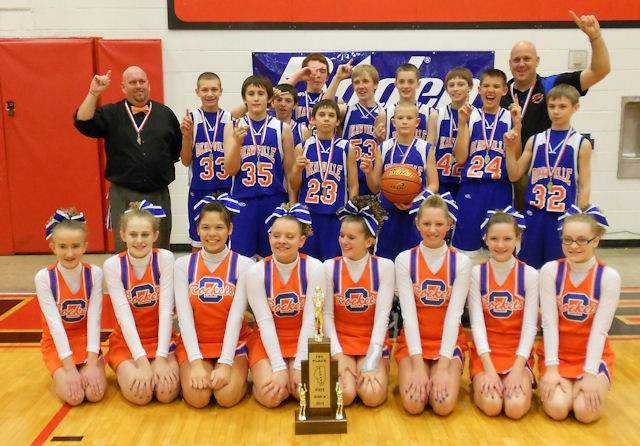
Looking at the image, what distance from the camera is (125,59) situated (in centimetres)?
668

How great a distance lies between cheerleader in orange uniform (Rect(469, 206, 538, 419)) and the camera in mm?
3221

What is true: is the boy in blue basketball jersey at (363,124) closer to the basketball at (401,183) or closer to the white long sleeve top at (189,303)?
the basketball at (401,183)

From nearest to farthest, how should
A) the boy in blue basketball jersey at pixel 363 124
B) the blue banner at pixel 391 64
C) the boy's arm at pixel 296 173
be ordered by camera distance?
the boy's arm at pixel 296 173
the boy in blue basketball jersey at pixel 363 124
the blue banner at pixel 391 64

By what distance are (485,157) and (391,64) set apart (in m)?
2.92

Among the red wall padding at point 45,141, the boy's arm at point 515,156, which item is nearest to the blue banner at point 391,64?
the red wall padding at point 45,141

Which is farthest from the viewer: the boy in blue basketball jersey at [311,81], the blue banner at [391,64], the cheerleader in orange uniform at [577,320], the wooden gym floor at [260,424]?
the blue banner at [391,64]

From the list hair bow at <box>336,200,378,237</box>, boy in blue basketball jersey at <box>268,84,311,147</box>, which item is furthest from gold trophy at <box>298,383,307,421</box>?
boy in blue basketball jersey at <box>268,84,311,147</box>

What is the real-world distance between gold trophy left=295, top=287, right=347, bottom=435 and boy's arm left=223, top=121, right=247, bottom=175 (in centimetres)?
158

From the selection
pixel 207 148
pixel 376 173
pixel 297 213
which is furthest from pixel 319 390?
pixel 207 148

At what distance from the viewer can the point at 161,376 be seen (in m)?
3.33

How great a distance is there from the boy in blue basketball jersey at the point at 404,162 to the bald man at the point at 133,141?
1.69 meters

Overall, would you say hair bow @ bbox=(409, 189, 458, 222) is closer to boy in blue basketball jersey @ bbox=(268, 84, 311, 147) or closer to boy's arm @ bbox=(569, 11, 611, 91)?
boy in blue basketball jersey @ bbox=(268, 84, 311, 147)

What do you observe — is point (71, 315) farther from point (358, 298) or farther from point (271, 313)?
point (358, 298)

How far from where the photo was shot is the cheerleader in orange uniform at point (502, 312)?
322cm
